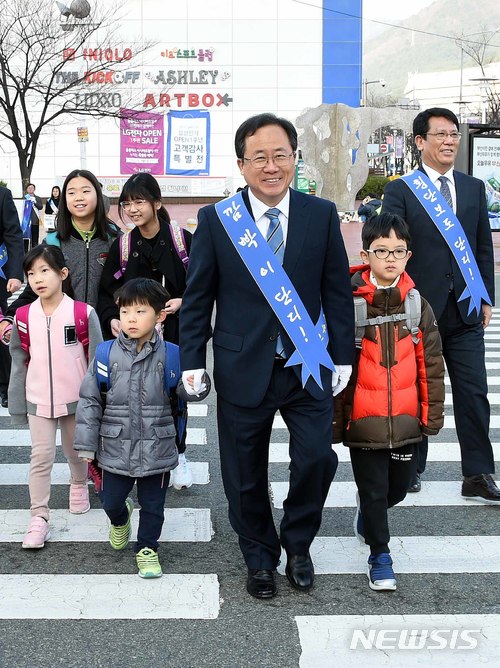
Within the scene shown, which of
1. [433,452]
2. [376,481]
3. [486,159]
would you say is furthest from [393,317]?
[486,159]

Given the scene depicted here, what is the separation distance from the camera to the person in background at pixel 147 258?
5.11 meters

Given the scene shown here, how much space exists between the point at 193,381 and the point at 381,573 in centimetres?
113

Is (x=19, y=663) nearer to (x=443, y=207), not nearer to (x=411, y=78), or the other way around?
(x=443, y=207)

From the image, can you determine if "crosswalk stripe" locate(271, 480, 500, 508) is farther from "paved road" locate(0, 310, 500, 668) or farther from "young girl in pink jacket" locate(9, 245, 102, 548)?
"young girl in pink jacket" locate(9, 245, 102, 548)

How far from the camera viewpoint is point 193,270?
3.94 meters

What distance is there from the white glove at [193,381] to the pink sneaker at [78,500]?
1457mm

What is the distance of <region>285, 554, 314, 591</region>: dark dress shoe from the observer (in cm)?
400

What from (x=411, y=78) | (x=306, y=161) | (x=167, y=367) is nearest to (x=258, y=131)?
(x=167, y=367)

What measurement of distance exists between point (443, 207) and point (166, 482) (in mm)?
2033

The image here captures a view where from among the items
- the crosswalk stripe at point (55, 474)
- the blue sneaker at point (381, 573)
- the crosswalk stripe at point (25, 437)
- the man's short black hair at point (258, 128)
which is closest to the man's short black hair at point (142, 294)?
the man's short black hair at point (258, 128)

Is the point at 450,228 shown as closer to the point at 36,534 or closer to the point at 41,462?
the point at 41,462

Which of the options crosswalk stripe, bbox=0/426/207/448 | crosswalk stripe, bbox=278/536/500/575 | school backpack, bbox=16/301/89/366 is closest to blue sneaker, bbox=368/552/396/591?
crosswalk stripe, bbox=278/536/500/575

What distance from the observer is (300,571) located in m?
4.02

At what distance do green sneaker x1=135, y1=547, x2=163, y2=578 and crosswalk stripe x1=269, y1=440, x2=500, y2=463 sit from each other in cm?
207
